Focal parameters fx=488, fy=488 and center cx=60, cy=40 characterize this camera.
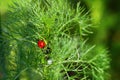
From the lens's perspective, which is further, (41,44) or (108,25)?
(108,25)

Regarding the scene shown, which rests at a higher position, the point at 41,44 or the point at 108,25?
the point at 108,25

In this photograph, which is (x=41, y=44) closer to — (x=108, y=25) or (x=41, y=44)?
(x=41, y=44)

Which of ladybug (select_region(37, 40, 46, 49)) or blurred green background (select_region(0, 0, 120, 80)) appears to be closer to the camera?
ladybug (select_region(37, 40, 46, 49))

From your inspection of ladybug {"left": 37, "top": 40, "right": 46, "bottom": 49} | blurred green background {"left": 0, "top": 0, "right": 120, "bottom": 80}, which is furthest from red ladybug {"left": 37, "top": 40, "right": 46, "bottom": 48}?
blurred green background {"left": 0, "top": 0, "right": 120, "bottom": 80}

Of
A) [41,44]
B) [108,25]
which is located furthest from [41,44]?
[108,25]

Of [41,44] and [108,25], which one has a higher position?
[108,25]

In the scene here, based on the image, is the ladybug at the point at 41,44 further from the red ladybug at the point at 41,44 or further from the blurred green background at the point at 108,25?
the blurred green background at the point at 108,25

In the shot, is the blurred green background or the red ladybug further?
the blurred green background

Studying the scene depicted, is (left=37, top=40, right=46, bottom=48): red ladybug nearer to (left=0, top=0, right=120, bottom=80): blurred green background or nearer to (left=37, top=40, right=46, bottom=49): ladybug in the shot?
(left=37, top=40, right=46, bottom=49): ladybug

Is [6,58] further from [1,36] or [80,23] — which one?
[80,23]

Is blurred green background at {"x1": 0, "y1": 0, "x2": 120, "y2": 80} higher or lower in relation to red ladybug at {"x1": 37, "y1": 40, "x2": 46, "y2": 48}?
higher

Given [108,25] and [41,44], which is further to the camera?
[108,25]
